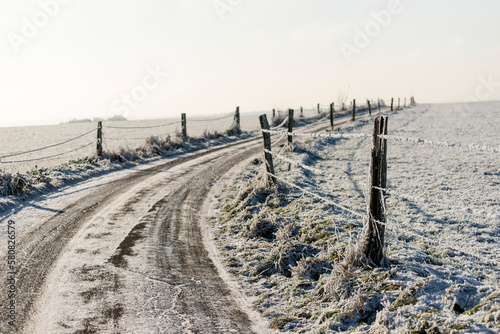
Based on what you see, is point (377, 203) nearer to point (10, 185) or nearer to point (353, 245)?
point (353, 245)

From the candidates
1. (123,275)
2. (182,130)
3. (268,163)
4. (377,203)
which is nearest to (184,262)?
(123,275)

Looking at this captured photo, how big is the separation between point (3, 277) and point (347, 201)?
597 cm

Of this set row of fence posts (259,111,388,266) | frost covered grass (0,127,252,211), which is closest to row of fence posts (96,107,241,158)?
frost covered grass (0,127,252,211)

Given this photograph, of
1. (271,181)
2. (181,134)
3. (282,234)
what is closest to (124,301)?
(282,234)

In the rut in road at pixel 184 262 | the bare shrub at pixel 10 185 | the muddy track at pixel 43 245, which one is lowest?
the rut in road at pixel 184 262

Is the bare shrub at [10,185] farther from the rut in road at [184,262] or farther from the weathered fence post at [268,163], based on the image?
the weathered fence post at [268,163]

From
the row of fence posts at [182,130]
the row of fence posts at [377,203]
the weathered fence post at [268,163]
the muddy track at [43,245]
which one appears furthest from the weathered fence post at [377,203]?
the row of fence posts at [182,130]

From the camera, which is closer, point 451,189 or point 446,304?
point 446,304

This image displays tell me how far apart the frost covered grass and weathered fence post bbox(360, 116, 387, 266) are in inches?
290

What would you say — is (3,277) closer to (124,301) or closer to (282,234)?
(124,301)

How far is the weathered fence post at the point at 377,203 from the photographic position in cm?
407

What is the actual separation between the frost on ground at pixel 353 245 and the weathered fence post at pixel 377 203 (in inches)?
7.4

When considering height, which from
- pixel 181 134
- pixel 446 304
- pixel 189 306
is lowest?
pixel 189 306

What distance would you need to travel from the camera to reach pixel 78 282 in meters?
4.46
